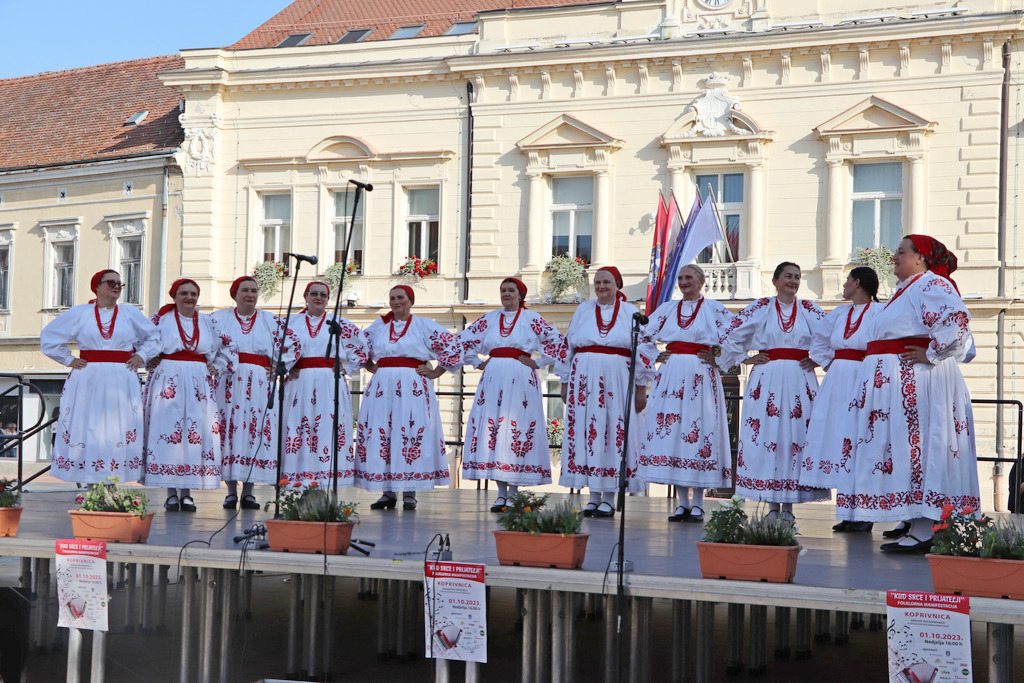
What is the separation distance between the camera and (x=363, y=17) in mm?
24281

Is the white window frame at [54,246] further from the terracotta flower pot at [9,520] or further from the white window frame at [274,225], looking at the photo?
the terracotta flower pot at [9,520]

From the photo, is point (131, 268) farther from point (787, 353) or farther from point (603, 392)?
point (787, 353)

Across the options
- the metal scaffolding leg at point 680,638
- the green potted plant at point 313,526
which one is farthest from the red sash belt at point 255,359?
the metal scaffolding leg at point 680,638

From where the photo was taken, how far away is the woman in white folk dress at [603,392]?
790 centimetres

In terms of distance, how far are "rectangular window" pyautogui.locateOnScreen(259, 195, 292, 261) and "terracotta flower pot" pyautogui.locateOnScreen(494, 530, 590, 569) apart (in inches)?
721

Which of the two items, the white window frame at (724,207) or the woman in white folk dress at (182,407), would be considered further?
the white window frame at (724,207)

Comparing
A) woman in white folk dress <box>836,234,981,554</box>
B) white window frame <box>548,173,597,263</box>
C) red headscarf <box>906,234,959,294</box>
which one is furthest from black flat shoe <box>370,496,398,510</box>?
white window frame <box>548,173,597,263</box>

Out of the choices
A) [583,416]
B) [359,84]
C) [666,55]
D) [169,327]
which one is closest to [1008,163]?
[666,55]

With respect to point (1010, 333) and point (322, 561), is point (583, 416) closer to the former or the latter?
point (322, 561)

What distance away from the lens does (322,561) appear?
5.67 metres

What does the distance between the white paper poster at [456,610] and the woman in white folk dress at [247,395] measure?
3.30 meters

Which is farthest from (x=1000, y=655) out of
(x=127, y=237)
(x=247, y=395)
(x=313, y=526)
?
(x=127, y=237)

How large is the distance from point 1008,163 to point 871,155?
2.09m

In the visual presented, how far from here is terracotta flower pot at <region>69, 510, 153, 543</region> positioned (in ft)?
19.9
